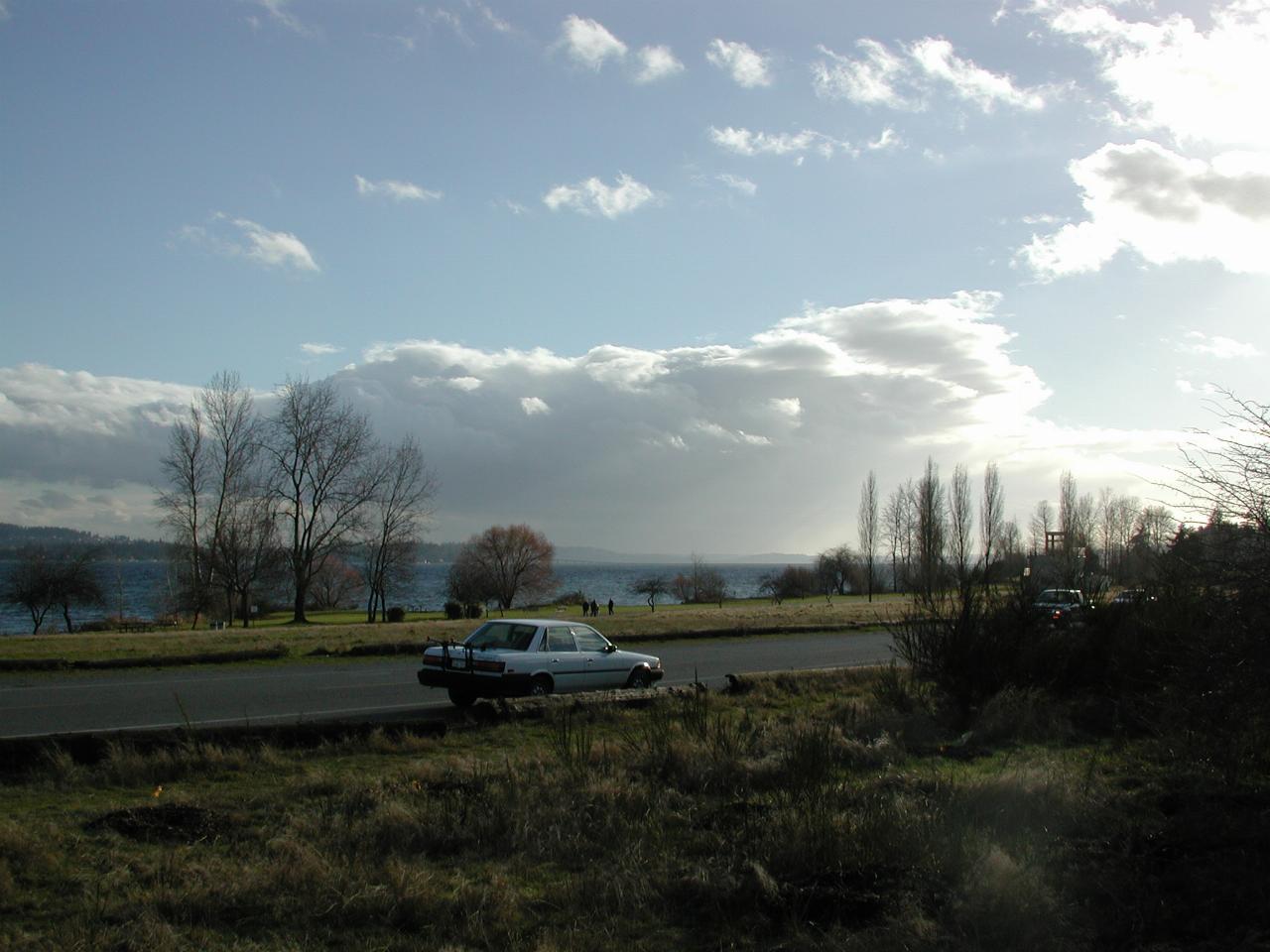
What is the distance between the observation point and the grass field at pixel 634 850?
18.3ft

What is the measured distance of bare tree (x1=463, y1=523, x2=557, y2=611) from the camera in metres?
84.7

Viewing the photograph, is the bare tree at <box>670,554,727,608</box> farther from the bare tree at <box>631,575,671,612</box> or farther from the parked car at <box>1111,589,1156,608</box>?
the parked car at <box>1111,589,1156,608</box>

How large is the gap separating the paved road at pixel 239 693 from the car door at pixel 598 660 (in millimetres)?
1644

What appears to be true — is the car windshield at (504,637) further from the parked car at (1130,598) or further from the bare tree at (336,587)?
the bare tree at (336,587)

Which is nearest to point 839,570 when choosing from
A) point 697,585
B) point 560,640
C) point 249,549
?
point 697,585

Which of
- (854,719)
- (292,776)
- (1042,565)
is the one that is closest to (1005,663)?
(854,719)

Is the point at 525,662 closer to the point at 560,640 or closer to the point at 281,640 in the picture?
the point at 560,640

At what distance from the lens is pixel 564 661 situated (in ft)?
52.3

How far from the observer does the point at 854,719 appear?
13047 millimetres

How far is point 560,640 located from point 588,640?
2.33ft

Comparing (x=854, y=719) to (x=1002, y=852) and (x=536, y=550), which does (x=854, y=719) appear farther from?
(x=536, y=550)

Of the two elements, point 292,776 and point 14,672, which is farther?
point 14,672

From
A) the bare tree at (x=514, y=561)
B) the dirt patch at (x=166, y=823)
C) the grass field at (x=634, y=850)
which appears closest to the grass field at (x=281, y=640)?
the grass field at (x=634, y=850)

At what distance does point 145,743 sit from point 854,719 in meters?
8.10
